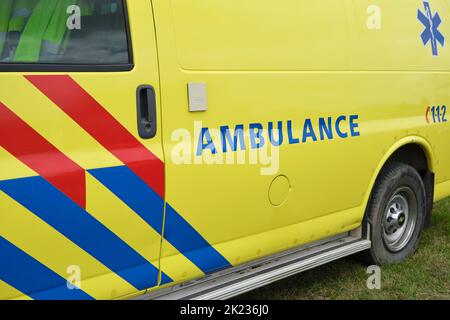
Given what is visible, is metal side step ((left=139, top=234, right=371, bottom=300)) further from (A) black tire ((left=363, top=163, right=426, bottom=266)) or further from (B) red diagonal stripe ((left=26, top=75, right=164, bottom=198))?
(B) red diagonal stripe ((left=26, top=75, right=164, bottom=198))

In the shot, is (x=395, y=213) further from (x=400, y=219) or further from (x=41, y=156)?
(x=41, y=156)

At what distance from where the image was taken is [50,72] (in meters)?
2.15

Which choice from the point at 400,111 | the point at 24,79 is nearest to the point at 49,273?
the point at 24,79

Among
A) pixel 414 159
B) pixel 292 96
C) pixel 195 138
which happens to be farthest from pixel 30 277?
pixel 414 159

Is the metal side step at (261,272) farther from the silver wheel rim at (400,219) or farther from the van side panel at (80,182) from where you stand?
the silver wheel rim at (400,219)

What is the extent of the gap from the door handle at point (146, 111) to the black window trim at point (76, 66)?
12cm

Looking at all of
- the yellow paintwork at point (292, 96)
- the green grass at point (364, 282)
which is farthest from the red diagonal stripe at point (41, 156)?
the green grass at point (364, 282)

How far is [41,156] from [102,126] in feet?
0.94

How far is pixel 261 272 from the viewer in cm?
310

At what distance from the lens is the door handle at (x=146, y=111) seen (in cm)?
242

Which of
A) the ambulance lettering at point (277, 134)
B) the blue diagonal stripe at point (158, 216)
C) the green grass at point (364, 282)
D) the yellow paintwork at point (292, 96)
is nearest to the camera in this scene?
the blue diagonal stripe at point (158, 216)

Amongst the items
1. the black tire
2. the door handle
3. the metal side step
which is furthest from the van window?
the black tire

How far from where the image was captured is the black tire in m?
3.87

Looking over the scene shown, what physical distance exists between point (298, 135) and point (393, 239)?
1.59 metres
